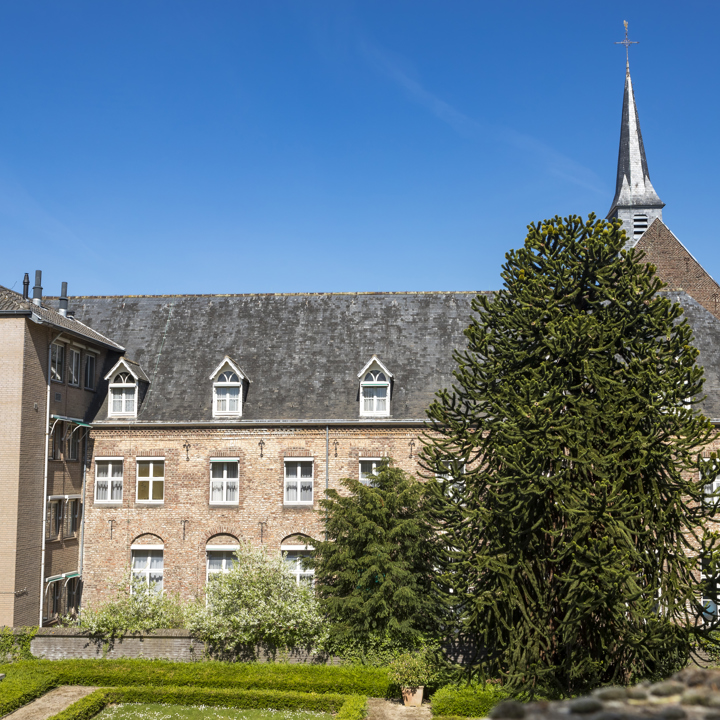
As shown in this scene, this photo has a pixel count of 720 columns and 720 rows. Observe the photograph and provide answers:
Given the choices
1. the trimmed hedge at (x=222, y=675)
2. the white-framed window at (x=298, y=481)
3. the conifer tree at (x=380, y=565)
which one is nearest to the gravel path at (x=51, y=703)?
the trimmed hedge at (x=222, y=675)

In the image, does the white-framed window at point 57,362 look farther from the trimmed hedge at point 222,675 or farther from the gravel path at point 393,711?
the gravel path at point 393,711

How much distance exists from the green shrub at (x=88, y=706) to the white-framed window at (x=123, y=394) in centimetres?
1307

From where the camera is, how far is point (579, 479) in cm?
1612

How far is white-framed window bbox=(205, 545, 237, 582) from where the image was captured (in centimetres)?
2908

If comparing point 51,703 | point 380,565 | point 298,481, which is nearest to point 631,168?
point 298,481

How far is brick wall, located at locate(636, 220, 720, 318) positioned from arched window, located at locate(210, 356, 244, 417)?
23907mm

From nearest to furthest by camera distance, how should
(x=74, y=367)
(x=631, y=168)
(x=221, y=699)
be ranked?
(x=221, y=699), (x=74, y=367), (x=631, y=168)

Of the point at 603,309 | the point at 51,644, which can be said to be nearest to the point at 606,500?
the point at 603,309

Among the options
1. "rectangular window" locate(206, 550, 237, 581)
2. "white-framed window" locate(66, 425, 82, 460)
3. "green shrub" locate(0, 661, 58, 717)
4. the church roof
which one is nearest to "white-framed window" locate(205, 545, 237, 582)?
"rectangular window" locate(206, 550, 237, 581)

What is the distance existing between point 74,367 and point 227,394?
6.72m

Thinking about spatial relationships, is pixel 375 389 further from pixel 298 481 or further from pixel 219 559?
pixel 219 559

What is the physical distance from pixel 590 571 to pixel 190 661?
1500cm

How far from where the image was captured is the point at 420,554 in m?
22.3

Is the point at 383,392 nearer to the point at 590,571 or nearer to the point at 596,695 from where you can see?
the point at 590,571
